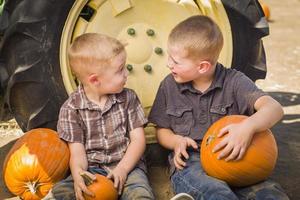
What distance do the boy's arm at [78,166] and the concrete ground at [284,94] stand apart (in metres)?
0.51

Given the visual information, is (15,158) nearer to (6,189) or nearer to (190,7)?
(6,189)

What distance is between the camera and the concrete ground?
11.6 feet

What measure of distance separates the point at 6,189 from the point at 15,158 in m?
0.30

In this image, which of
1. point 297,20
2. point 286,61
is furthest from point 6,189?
point 297,20

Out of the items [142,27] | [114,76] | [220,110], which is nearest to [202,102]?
[220,110]

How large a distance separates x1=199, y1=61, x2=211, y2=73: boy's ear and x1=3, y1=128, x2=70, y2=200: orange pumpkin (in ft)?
2.97

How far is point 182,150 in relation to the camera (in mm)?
3191

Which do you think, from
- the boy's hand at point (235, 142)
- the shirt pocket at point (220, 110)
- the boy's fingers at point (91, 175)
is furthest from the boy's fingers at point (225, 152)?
the boy's fingers at point (91, 175)

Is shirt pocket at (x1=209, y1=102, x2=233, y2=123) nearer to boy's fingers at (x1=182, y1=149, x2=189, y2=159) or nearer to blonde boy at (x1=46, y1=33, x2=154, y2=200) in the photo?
boy's fingers at (x1=182, y1=149, x2=189, y2=159)

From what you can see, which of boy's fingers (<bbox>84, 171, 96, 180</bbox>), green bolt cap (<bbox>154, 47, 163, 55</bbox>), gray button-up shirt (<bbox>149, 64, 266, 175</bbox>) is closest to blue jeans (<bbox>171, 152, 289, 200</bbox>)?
gray button-up shirt (<bbox>149, 64, 266, 175</bbox>)

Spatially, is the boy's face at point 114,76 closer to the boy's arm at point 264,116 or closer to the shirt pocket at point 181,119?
the shirt pocket at point 181,119

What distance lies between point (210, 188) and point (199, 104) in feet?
1.89

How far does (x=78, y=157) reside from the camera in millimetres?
3219

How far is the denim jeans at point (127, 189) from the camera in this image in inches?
118
